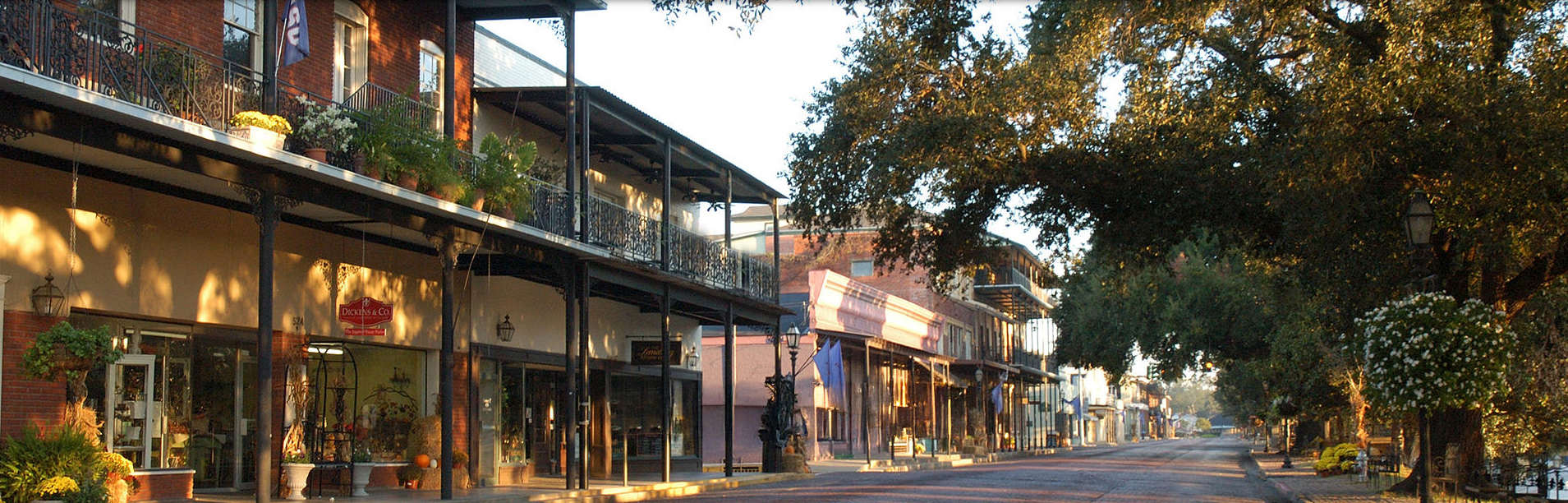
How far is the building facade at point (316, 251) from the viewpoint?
13.2 metres

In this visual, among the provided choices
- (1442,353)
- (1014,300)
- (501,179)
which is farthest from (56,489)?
(1014,300)

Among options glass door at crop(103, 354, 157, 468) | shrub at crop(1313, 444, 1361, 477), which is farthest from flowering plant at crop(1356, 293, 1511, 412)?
shrub at crop(1313, 444, 1361, 477)

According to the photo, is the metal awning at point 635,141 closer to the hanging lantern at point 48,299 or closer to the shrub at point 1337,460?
the hanging lantern at point 48,299

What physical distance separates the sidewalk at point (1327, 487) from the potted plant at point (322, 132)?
1369 cm

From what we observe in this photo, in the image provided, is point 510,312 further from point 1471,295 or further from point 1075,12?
point 1471,295

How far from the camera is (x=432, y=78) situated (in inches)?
818

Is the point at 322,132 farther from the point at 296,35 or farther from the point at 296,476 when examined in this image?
the point at 296,476

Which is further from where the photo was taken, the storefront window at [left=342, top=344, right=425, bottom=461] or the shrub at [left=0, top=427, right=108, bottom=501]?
the storefront window at [left=342, top=344, right=425, bottom=461]

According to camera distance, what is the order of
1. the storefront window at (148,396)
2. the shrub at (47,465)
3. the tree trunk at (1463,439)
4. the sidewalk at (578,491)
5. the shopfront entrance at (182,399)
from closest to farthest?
the shrub at (47,465) → the storefront window at (148,396) → the shopfront entrance at (182,399) → the sidewalk at (578,491) → the tree trunk at (1463,439)

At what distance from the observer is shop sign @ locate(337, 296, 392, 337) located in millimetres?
17547

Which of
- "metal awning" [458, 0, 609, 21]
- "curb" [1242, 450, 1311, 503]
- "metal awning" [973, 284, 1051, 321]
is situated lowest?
"curb" [1242, 450, 1311, 503]

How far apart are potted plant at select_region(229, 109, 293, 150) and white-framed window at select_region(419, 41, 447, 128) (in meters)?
6.57

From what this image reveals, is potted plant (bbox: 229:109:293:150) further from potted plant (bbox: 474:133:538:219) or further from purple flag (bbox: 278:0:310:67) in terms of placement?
potted plant (bbox: 474:133:538:219)

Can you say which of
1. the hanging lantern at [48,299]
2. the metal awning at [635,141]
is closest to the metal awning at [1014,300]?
the metal awning at [635,141]
